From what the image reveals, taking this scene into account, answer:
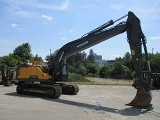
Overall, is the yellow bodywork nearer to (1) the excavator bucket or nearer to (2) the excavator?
(2) the excavator

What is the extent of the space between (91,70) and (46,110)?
82412 mm

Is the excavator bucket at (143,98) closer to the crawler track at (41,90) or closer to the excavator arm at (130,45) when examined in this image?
the excavator arm at (130,45)

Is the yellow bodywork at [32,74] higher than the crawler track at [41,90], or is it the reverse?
the yellow bodywork at [32,74]

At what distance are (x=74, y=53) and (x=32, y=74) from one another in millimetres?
3449

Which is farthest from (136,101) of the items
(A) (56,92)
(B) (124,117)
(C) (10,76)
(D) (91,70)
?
(D) (91,70)

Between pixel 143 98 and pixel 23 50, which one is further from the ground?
pixel 23 50

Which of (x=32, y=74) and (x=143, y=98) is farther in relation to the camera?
(x=32, y=74)

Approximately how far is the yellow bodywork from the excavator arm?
0.66m

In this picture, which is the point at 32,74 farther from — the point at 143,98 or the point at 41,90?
the point at 143,98

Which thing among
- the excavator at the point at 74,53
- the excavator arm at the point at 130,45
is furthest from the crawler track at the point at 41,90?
the excavator arm at the point at 130,45

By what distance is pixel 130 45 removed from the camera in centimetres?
1670

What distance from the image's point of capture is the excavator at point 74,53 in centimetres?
1565

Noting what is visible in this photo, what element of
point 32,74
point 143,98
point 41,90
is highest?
point 32,74

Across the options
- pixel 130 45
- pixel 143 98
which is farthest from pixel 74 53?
pixel 143 98
